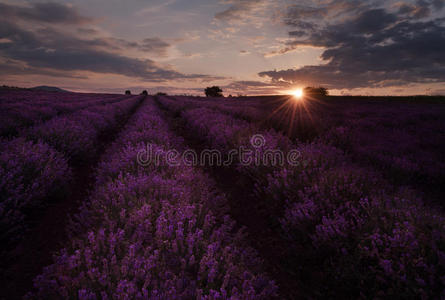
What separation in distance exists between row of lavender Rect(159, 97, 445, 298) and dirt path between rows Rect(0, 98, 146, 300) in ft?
7.83

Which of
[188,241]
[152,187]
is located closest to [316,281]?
[188,241]

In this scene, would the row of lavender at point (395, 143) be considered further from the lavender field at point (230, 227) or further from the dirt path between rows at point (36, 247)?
the dirt path between rows at point (36, 247)

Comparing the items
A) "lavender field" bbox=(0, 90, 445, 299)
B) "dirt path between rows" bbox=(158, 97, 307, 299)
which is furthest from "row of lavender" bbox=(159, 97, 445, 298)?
"dirt path between rows" bbox=(158, 97, 307, 299)

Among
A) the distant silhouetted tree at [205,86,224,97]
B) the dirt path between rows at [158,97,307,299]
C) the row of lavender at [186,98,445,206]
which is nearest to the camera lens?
the dirt path between rows at [158,97,307,299]

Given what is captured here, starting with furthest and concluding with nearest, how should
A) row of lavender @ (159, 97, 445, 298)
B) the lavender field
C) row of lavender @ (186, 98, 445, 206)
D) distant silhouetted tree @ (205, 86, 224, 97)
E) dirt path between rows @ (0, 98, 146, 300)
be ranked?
distant silhouetted tree @ (205, 86, 224, 97)
row of lavender @ (186, 98, 445, 206)
dirt path between rows @ (0, 98, 146, 300)
row of lavender @ (159, 97, 445, 298)
the lavender field

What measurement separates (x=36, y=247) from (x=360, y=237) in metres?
3.53

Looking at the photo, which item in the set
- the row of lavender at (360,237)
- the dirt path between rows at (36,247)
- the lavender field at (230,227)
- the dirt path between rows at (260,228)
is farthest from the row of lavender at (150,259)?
the row of lavender at (360,237)

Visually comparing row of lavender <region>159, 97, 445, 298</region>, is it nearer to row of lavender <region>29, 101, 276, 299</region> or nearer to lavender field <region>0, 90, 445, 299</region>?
lavender field <region>0, 90, 445, 299</region>

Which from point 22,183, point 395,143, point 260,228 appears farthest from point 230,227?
point 395,143

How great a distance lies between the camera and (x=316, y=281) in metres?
2.39

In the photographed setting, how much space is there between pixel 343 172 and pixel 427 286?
5.44 ft

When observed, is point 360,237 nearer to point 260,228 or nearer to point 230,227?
point 230,227

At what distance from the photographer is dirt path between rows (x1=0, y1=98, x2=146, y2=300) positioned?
2.26 meters

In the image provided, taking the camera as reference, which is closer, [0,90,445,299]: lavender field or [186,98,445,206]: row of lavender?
[0,90,445,299]: lavender field
